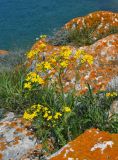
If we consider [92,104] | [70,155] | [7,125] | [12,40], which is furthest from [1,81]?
[12,40]

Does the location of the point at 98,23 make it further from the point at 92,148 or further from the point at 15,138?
the point at 92,148

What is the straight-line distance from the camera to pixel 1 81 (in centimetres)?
928

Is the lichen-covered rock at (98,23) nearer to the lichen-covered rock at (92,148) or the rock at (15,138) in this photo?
the rock at (15,138)

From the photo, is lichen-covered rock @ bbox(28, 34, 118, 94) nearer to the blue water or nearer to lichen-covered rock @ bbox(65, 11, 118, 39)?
lichen-covered rock @ bbox(65, 11, 118, 39)

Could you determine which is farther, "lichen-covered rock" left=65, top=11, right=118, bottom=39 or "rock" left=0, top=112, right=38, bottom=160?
"lichen-covered rock" left=65, top=11, right=118, bottom=39

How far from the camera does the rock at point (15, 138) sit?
749 cm

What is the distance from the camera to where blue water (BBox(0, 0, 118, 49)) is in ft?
80.6

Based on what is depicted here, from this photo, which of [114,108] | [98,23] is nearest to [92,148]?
[114,108]

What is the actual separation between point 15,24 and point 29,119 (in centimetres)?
1883

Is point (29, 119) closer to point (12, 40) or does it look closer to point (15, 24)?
point (12, 40)

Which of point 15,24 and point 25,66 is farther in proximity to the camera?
point 15,24

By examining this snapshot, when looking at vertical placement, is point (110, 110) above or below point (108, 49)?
below

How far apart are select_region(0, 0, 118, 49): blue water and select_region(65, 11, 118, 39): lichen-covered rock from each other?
378 inches

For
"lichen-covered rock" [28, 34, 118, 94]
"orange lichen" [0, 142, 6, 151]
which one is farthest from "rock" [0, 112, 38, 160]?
"lichen-covered rock" [28, 34, 118, 94]
